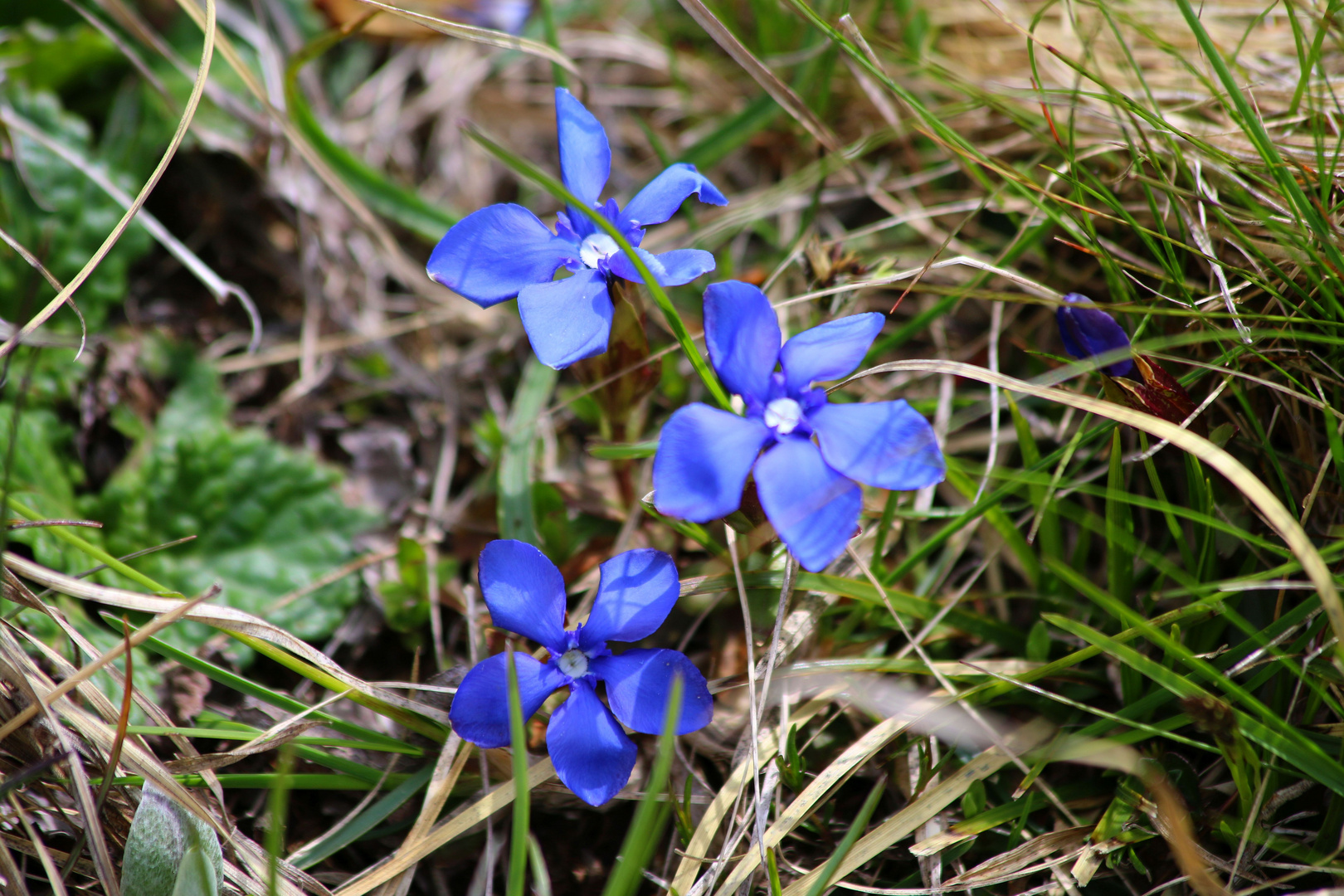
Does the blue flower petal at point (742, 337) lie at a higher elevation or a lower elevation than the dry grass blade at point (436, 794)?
higher

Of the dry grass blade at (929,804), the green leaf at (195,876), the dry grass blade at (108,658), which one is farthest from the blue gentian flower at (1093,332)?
the green leaf at (195,876)

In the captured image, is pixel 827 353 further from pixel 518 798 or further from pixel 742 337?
pixel 518 798

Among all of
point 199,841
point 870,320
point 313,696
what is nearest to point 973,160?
point 870,320

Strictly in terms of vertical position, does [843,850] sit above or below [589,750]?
below

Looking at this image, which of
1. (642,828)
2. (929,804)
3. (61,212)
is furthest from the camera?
(61,212)

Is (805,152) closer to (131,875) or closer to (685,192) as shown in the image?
(685,192)

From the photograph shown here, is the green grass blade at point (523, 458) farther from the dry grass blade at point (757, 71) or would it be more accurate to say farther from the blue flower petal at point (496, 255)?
the dry grass blade at point (757, 71)

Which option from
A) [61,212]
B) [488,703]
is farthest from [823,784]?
[61,212]
